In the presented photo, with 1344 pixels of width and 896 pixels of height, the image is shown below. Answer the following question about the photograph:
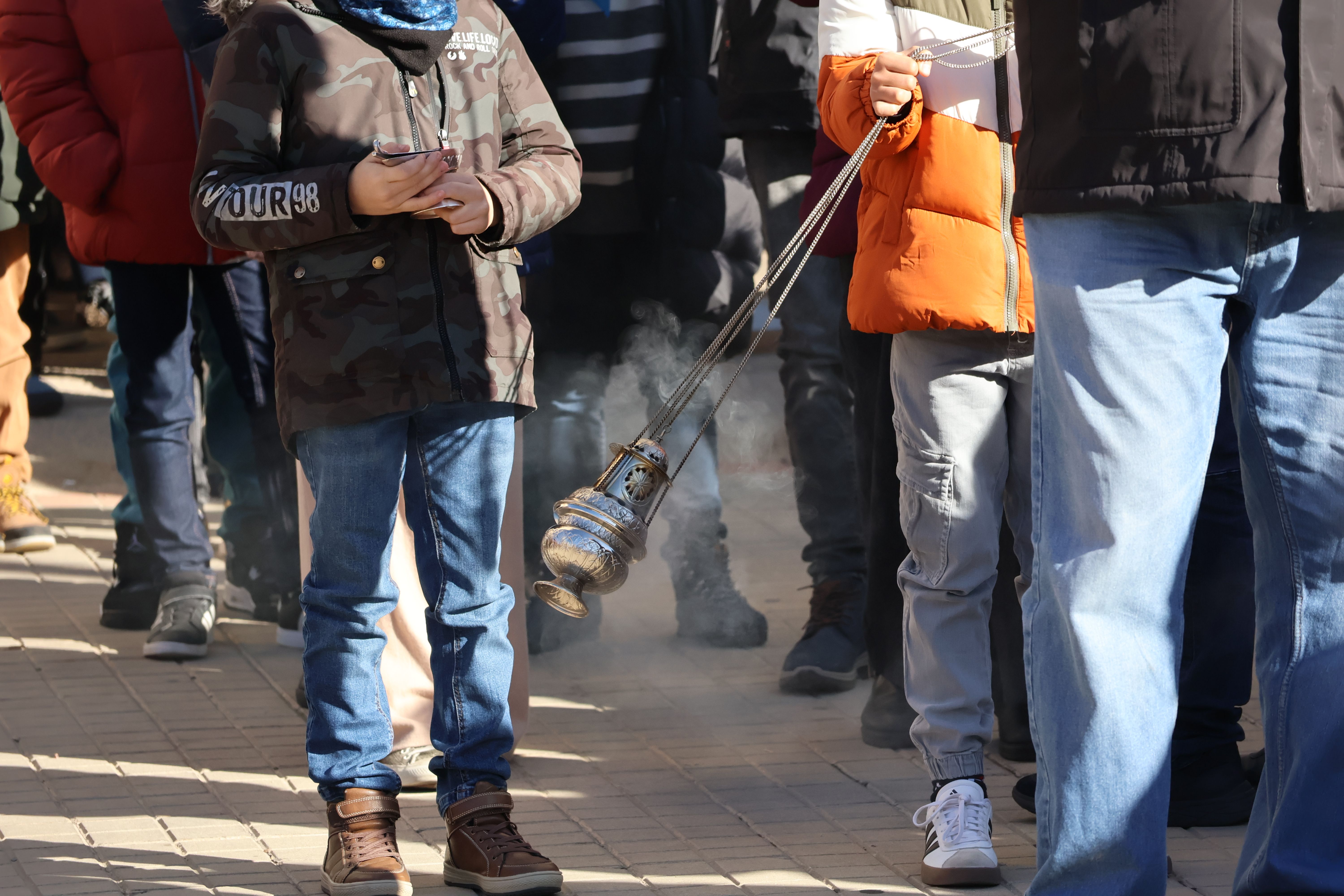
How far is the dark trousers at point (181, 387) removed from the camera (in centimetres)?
485

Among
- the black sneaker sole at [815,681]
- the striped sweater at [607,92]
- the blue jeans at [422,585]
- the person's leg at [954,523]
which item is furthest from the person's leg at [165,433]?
the person's leg at [954,523]

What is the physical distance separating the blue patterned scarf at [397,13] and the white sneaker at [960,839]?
5.69 ft

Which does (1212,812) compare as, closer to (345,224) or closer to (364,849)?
(364,849)

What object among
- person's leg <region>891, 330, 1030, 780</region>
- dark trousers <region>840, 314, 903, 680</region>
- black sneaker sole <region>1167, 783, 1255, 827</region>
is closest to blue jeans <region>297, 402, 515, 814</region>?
person's leg <region>891, 330, 1030, 780</region>

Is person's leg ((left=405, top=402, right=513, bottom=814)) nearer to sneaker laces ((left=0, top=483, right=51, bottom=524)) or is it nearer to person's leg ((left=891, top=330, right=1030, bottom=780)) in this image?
person's leg ((left=891, top=330, right=1030, bottom=780))

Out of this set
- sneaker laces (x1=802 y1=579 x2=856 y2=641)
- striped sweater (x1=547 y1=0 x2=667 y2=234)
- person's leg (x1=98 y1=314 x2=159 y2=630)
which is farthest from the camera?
person's leg (x1=98 y1=314 x2=159 y2=630)

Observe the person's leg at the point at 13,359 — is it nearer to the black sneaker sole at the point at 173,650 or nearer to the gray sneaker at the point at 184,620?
the gray sneaker at the point at 184,620

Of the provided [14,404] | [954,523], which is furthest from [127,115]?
[954,523]

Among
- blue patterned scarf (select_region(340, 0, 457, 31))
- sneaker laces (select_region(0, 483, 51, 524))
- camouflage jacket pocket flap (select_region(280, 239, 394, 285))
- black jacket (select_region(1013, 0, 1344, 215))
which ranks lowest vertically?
→ sneaker laces (select_region(0, 483, 51, 524))

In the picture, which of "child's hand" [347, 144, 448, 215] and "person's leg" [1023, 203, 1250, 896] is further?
"child's hand" [347, 144, 448, 215]

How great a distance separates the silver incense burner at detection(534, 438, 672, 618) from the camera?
3010 mm

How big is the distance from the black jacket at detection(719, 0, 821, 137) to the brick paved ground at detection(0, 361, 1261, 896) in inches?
50.0

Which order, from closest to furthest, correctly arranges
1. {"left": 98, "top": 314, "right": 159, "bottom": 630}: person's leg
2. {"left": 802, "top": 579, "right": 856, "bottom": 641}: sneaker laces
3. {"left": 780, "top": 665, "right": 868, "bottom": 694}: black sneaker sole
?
{"left": 780, "top": 665, "right": 868, "bottom": 694}: black sneaker sole, {"left": 802, "top": 579, "right": 856, "bottom": 641}: sneaker laces, {"left": 98, "top": 314, "right": 159, "bottom": 630}: person's leg

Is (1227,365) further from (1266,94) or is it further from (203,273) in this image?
(203,273)
